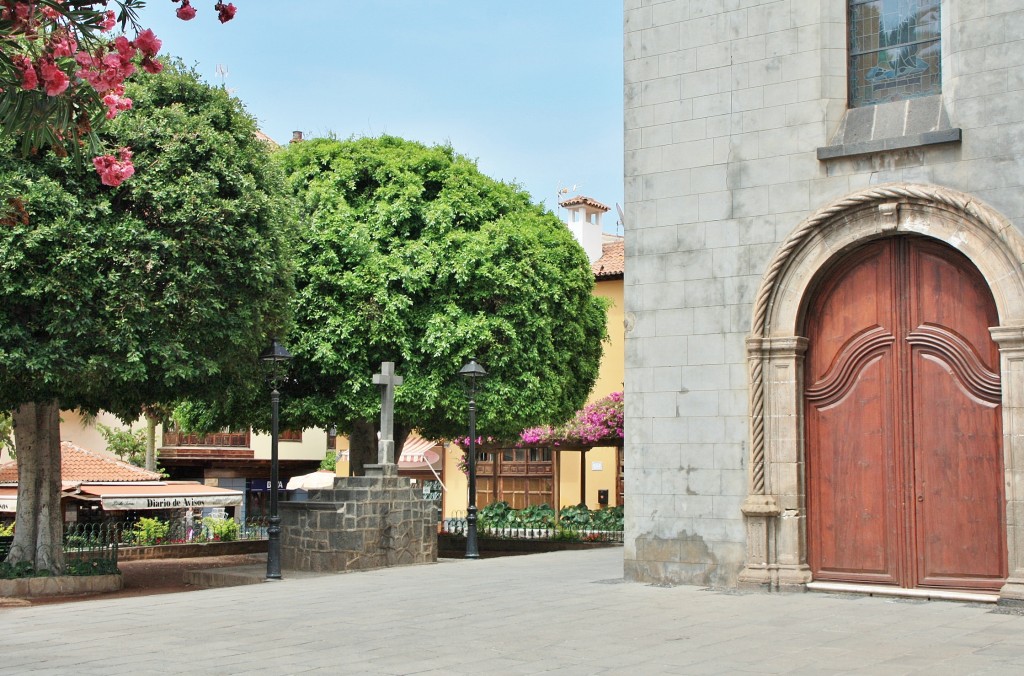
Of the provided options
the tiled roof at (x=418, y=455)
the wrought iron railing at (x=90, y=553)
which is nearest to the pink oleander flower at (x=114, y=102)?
the wrought iron railing at (x=90, y=553)

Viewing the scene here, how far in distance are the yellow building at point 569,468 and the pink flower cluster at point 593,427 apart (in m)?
7.58

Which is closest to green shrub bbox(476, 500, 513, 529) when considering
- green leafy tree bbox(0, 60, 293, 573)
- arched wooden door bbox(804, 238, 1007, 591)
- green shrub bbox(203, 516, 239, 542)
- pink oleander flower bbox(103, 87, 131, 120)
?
green shrub bbox(203, 516, 239, 542)

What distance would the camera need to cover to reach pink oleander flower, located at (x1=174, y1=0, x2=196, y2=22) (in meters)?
5.71

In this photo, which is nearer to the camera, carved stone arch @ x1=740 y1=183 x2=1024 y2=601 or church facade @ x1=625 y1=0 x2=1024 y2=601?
church facade @ x1=625 y1=0 x2=1024 y2=601

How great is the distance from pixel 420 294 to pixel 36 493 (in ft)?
26.8

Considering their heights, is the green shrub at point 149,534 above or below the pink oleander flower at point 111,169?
below

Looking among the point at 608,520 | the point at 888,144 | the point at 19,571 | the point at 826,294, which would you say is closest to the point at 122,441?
the point at 608,520

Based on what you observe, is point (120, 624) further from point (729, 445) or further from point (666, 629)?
point (729, 445)

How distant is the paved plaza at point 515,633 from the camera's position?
7.56m

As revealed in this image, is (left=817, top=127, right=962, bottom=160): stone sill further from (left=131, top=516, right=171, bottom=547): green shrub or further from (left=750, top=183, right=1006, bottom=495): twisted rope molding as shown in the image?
(left=131, top=516, right=171, bottom=547): green shrub

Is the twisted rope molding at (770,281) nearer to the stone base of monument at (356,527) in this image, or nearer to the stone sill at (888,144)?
the stone sill at (888,144)

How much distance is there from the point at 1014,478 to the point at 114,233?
10722 millimetres

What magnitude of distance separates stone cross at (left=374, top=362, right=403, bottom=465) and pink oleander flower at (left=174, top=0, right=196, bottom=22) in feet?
41.0

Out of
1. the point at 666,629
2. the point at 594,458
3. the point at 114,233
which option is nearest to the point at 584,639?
the point at 666,629
